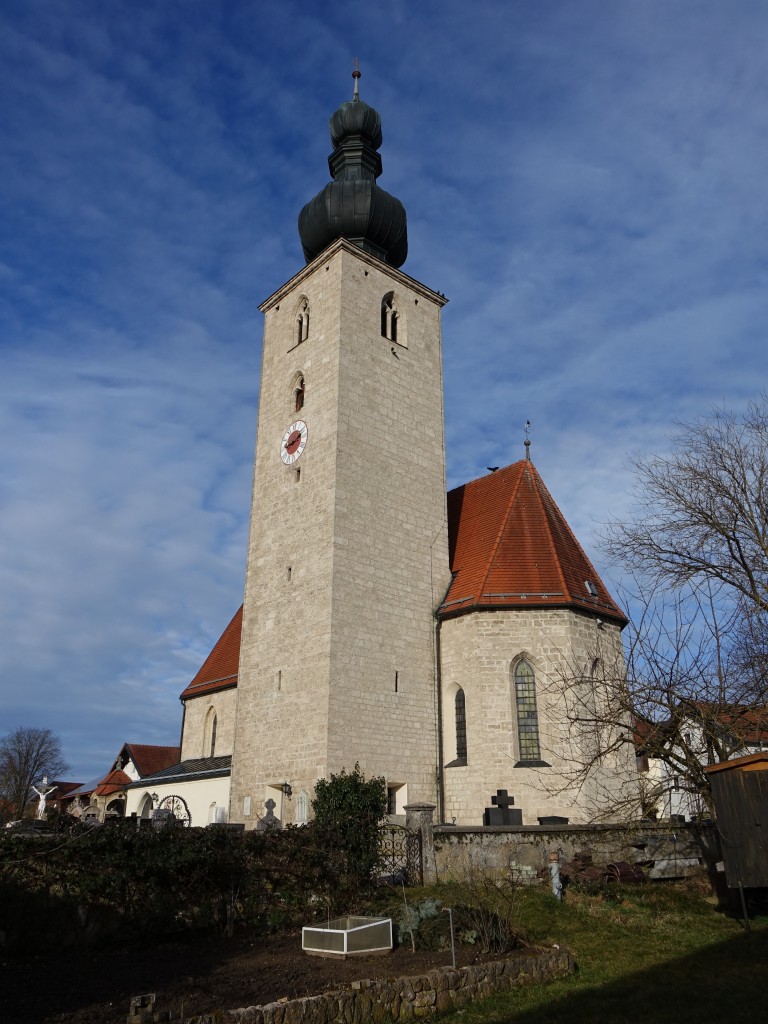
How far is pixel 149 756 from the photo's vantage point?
35.7 metres

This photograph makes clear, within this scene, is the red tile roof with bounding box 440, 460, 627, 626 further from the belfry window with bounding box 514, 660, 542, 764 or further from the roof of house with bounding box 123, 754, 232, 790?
the roof of house with bounding box 123, 754, 232, 790

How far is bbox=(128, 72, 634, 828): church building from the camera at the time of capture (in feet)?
58.4

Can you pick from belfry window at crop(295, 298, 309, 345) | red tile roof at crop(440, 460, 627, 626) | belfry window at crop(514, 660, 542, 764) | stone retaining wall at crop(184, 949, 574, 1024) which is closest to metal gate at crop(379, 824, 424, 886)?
belfry window at crop(514, 660, 542, 764)

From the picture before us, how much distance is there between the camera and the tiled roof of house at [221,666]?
25.0m

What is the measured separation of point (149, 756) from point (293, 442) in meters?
20.4

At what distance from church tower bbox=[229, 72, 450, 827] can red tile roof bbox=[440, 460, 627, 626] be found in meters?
0.99

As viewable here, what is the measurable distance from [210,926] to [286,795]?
6.71 metres

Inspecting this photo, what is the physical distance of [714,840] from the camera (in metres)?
13.5

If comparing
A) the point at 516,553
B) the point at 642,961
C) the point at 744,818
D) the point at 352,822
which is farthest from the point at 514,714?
the point at 642,961

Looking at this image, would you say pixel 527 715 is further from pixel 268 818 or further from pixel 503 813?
pixel 268 818

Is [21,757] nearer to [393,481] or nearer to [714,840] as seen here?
[393,481]

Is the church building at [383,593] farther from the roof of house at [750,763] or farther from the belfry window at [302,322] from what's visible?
the roof of house at [750,763]

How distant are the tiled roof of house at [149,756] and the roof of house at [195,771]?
32.2 ft

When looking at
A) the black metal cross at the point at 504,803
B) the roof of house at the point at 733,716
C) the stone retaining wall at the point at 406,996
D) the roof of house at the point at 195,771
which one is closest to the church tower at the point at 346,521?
the roof of house at the point at 195,771
